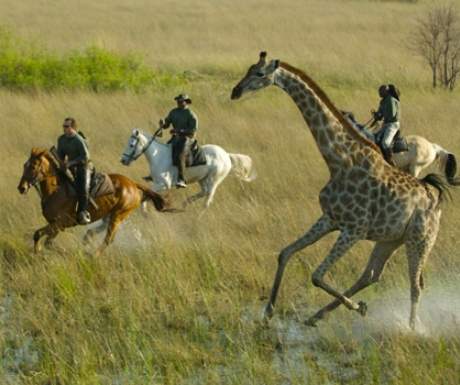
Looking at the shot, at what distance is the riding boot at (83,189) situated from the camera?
1005 centimetres

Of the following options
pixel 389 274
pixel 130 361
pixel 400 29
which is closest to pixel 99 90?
pixel 389 274

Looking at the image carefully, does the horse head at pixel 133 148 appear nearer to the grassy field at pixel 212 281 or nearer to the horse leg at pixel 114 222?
the grassy field at pixel 212 281

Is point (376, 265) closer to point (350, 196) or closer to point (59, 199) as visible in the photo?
point (350, 196)

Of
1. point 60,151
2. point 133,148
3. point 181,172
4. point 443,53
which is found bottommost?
point 443,53

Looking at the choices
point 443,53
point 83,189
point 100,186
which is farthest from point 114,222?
point 443,53

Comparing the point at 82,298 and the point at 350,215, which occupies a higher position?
the point at 350,215

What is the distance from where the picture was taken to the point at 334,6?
45.5 meters

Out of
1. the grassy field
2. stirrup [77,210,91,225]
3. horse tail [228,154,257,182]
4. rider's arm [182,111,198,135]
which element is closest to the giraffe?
the grassy field

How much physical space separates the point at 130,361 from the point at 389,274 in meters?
3.46

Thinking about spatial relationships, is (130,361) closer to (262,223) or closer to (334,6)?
(262,223)

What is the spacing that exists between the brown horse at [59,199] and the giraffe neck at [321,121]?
3.10m

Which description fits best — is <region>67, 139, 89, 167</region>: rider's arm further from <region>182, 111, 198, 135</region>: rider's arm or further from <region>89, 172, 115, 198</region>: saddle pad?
<region>182, 111, 198, 135</region>: rider's arm

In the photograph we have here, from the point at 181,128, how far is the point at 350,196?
530cm

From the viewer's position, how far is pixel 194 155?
43.6 feet
